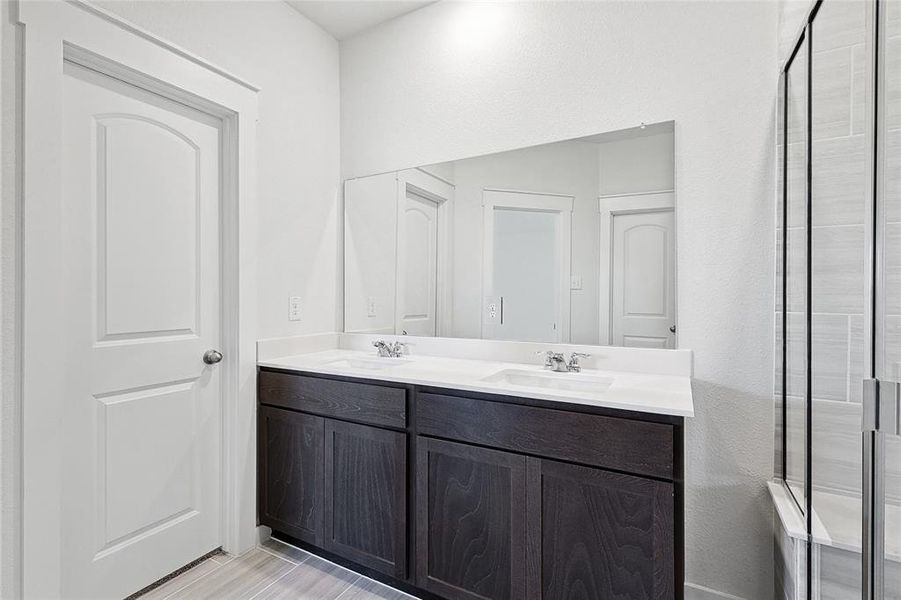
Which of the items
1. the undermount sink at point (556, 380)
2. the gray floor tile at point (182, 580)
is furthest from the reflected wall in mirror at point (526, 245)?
the gray floor tile at point (182, 580)

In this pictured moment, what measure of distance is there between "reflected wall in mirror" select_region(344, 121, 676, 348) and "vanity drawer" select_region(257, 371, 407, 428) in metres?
0.62

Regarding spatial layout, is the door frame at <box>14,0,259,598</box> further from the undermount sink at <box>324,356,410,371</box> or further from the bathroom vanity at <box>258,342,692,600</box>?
the undermount sink at <box>324,356,410,371</box>

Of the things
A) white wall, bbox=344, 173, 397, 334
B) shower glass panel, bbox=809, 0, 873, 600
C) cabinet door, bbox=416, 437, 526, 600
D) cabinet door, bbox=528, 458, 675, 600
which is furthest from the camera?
white wall, bbox=344, 173, 397, 334

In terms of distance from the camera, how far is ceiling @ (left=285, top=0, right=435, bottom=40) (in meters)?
2.34

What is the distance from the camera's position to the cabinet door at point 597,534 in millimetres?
1266

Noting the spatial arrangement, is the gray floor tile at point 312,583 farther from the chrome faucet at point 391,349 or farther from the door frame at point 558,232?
the door frame at point 558,232

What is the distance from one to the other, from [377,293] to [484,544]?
1438 millimetres

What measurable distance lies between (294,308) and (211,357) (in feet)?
1.57

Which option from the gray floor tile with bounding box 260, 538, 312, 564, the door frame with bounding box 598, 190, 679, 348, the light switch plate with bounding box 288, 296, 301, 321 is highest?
the door frame with bounding box 598, 190, 679, 348

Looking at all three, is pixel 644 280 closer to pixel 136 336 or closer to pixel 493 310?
pixel 493 310

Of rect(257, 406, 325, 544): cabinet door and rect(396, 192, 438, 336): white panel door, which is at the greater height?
rect(396, 192, 438, 336): white panel door

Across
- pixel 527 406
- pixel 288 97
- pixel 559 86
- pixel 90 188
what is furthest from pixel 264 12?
pixel 527 406

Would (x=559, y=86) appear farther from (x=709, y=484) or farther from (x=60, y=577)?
(x=60, y=577)

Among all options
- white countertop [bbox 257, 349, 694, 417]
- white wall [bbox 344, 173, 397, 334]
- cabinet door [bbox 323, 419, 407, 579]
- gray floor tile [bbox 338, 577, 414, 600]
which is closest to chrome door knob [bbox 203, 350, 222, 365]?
white countertop [bbox 257, 349, 694, 417]
